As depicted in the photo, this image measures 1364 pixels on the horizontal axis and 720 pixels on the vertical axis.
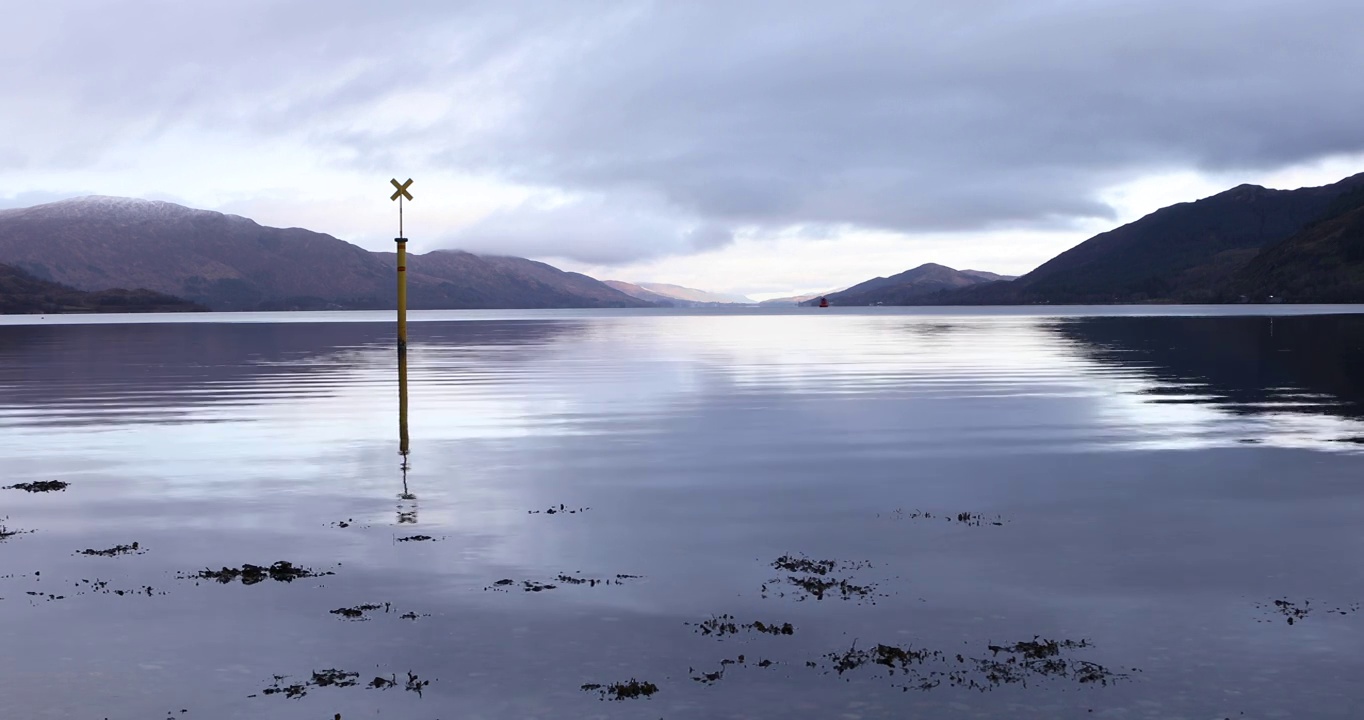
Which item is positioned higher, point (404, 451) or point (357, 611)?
point (404, 451)

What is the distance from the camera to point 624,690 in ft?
38.6

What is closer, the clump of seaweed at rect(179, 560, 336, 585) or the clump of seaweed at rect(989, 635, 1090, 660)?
the clump of seaweed at rect(989, 635, 1090, 660)

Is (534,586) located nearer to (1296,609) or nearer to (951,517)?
(951,517)

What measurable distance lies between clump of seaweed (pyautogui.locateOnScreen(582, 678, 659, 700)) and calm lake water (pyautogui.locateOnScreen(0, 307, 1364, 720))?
0.37 feet

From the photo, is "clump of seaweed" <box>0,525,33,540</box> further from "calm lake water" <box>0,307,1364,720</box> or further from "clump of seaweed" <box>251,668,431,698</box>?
"clump of seaweed" <box>251,668,431,698</box>

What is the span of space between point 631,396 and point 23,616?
3561 centimetres

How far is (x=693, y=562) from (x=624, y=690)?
19.5ft

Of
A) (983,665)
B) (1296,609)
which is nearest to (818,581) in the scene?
(983,665)

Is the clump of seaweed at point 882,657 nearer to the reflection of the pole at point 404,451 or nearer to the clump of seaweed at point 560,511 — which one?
the clump of seaweed at point 560,511

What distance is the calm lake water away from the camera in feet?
39.1

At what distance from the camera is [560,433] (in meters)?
35.2

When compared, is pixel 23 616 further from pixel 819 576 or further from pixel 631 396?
pixel 631 396

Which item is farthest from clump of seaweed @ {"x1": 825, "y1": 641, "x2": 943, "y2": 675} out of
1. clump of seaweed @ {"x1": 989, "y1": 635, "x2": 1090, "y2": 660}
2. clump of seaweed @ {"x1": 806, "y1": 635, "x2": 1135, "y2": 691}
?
clump of seaweed @ {"x1": 989, "y1": 635, "x2": 1090, "y2": 660}

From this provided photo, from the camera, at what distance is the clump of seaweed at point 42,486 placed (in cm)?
2455
